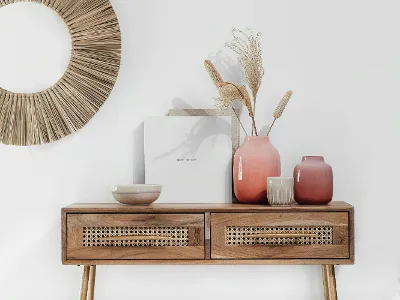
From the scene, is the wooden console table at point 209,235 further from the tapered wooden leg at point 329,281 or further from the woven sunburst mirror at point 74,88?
the woven sunburst mirror at point 74,88

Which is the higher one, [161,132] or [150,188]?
[161,132]

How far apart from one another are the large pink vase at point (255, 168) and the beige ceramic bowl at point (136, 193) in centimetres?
32

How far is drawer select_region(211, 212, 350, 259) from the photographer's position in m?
2.01

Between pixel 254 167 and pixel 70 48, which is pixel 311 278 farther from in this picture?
pixel 70 48

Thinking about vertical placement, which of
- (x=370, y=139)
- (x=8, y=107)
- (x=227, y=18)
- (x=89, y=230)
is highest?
(x=227, y=18)

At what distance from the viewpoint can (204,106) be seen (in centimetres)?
234

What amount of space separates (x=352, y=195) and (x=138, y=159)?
88 centimetres

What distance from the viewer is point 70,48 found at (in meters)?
2.32

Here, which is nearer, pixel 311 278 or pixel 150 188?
pixel 150 188

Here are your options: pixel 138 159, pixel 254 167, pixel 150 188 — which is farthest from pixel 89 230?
pixel 254 167

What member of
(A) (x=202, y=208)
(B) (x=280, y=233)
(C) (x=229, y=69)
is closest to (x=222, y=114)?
(C) (x=229, y=69)

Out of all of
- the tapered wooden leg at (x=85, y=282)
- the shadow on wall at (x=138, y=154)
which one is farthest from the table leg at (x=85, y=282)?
the shadow on wall at (x=138, y=154)

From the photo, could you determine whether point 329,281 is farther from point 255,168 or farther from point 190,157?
point 190,157

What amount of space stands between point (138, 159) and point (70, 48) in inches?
20.6
